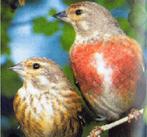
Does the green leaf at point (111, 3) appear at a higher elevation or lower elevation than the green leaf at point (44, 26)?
higher

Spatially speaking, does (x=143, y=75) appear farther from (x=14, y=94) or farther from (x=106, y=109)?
(x=14, y=94)

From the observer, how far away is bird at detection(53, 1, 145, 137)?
4.07ft

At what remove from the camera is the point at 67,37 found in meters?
1.37

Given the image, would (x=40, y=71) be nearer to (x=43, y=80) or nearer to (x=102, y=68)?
(x=43, y=80)

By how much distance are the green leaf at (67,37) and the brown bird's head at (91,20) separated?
1.6 inches

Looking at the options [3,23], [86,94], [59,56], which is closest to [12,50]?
[3,23]

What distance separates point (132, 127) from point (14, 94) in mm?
344

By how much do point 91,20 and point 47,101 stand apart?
21 cm

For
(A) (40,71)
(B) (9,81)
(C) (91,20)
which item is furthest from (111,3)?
(B) (9,81)

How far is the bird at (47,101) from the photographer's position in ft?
4.48

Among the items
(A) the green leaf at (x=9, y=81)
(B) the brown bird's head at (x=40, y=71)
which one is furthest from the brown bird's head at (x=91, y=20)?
(A) the green leaf at (x=9, y=81)

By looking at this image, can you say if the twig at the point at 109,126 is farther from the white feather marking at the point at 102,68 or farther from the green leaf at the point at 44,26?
the green leaf at the point at 44,26

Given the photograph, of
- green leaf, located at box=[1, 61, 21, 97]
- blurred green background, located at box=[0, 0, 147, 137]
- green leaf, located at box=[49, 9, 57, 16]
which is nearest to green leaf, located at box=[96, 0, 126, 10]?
blurred green background, located at box=[0, 0, 147, 137]

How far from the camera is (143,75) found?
1.23 meters
